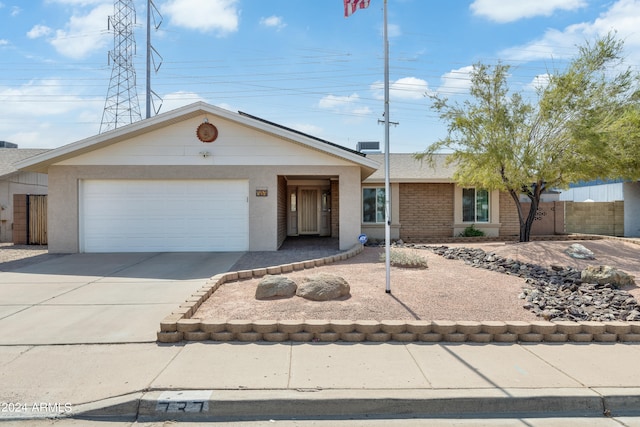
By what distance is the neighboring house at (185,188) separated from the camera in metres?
11.6

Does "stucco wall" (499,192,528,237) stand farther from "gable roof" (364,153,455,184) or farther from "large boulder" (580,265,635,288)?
"large boulder" (580,265,635,288)

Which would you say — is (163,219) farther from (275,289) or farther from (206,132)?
(275,289)

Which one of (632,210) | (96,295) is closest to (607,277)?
(96,295)

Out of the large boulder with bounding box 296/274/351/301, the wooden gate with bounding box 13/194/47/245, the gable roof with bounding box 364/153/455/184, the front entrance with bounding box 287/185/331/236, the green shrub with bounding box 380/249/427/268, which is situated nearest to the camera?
the large boulder with bounding box 296/274/351/301

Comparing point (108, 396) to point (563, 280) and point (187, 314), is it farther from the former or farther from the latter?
point (563, 280)

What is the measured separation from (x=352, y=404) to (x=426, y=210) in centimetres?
1380

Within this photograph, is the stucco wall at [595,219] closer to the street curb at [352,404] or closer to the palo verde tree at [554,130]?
the palo verde tree at [554,130]

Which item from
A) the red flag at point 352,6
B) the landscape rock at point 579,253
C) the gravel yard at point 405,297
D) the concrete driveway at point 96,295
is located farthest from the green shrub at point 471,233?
the red flag at point 352,6

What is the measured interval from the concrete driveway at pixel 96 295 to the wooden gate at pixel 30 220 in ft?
18.0

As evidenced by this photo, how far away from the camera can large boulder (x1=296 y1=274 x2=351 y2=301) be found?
598 centimetres

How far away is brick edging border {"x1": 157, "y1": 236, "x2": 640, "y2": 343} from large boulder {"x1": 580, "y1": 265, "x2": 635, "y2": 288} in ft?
8.24

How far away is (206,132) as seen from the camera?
11531 mm

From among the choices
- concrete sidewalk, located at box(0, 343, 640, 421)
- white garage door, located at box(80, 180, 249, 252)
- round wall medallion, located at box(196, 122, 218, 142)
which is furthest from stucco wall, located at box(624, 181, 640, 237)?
round wall medallion, located at box(196, 122, 218, 142)

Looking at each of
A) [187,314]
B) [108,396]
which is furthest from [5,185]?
[108,396]
